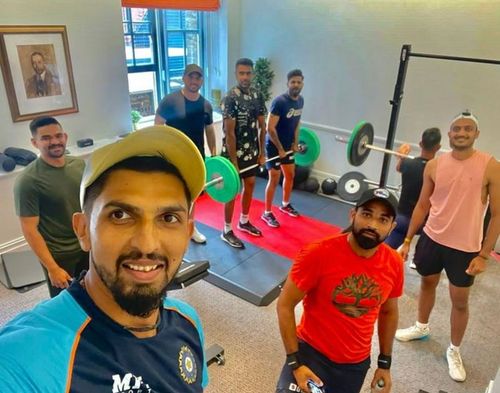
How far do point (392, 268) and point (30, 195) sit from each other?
1.65 m

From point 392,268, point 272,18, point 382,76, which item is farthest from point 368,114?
point 392,268

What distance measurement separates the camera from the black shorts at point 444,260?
2133mm

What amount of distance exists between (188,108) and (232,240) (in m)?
1.24

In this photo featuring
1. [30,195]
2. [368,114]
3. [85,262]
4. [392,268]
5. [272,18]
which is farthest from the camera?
[272,18]

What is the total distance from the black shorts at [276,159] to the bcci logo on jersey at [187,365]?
3024 millimetres

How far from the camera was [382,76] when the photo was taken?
14.1 feet

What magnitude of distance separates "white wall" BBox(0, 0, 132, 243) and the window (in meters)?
0.57

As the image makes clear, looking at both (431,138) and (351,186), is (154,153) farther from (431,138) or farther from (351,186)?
(351,186)

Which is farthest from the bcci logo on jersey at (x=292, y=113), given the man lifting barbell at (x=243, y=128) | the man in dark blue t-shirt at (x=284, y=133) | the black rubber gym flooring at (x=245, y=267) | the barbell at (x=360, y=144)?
the black rubber gym flooring at (x=245, y=267)

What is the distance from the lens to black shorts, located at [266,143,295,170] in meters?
3.85

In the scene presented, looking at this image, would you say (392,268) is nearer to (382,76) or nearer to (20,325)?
(20,325)

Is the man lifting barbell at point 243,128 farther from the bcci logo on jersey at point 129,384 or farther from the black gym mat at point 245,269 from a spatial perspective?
the bcci logo on jersey at point 129,384

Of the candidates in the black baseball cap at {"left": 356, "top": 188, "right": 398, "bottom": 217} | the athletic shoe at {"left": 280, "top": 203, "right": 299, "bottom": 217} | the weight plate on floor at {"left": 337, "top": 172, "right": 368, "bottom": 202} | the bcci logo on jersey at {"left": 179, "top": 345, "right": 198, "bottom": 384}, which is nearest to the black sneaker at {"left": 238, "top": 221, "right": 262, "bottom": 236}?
the athletic shoe at {"left": 280, "top": 203, "right": 299, "bottom": 217}

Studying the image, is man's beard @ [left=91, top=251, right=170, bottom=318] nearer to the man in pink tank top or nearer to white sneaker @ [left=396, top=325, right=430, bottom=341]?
the man in pink tank top
